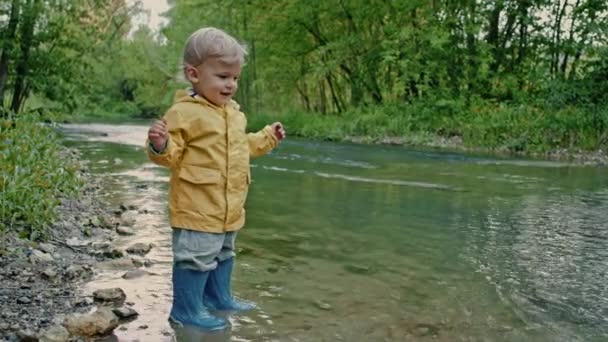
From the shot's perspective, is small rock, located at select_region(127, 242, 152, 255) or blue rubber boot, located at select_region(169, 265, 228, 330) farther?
small rock, located at select_region(127, 242, 152, 255)

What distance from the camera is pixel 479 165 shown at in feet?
40.3

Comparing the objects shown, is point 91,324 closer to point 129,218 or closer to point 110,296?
point 110,296

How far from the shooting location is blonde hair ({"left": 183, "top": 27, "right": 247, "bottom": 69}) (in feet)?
9.51

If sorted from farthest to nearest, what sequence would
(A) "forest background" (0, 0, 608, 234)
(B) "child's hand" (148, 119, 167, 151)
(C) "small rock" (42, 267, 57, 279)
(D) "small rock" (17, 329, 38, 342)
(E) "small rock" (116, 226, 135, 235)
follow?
(A) "forest background" (0, 0, 608, 234) < (E) "small rock" (116, 226, 135, 235) < (C) "small rock" (42, 267, 57, 279) < (B) "child's hand" (148, 119, 167, 151) < (D) "small rock" (17, 329, 38, 342)

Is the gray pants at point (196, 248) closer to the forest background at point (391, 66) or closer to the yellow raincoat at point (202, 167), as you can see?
the yellow raincoat at point (202, 167)

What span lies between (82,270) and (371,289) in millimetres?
1658

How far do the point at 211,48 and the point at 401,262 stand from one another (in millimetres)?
2114

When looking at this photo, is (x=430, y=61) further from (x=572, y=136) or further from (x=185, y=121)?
(x=185, y=121)

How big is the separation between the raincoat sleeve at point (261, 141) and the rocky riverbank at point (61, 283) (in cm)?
98

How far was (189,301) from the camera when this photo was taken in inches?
116

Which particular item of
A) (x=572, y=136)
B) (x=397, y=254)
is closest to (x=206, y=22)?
(x=572, y=136)

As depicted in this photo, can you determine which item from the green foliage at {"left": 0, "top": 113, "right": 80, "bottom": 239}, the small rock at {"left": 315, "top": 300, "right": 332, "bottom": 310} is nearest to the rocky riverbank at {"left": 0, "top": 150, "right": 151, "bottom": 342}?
the green foliage at {"left": 0, "top": 113, "right": 80, "bottom": 239}

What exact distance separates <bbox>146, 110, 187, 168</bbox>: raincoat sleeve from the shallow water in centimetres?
76

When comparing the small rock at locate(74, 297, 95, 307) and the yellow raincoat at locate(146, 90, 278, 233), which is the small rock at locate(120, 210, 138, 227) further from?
the yellow raincoat at locate(146, 90, 278, 233)
